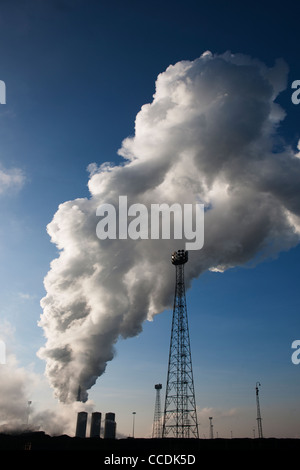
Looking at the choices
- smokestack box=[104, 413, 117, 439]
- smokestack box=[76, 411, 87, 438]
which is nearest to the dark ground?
smokestack box=[76, 411, 87, 438]

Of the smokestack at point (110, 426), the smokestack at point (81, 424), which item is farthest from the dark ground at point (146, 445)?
the smokestack at point (110, 426)

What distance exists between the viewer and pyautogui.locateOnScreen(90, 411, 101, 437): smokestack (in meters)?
100

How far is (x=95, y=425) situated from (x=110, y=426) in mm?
10666

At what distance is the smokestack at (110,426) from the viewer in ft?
355

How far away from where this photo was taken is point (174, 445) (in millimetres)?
57594

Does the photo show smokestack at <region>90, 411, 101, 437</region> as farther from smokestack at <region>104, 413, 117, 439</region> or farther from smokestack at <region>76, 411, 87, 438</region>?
smokestack at <region>104, 413, 117, 439</region>

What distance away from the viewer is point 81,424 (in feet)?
323

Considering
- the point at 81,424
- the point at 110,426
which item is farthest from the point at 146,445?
the point at 110,426

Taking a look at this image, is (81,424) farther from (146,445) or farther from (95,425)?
(146,445)

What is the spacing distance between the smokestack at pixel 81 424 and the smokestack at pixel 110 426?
12.0m

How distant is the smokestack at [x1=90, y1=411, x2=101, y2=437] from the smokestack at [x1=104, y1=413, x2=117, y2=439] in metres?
8.41

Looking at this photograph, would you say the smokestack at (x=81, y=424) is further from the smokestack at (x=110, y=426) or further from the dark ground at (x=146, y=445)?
the dark ground at (x=146, y=445)
